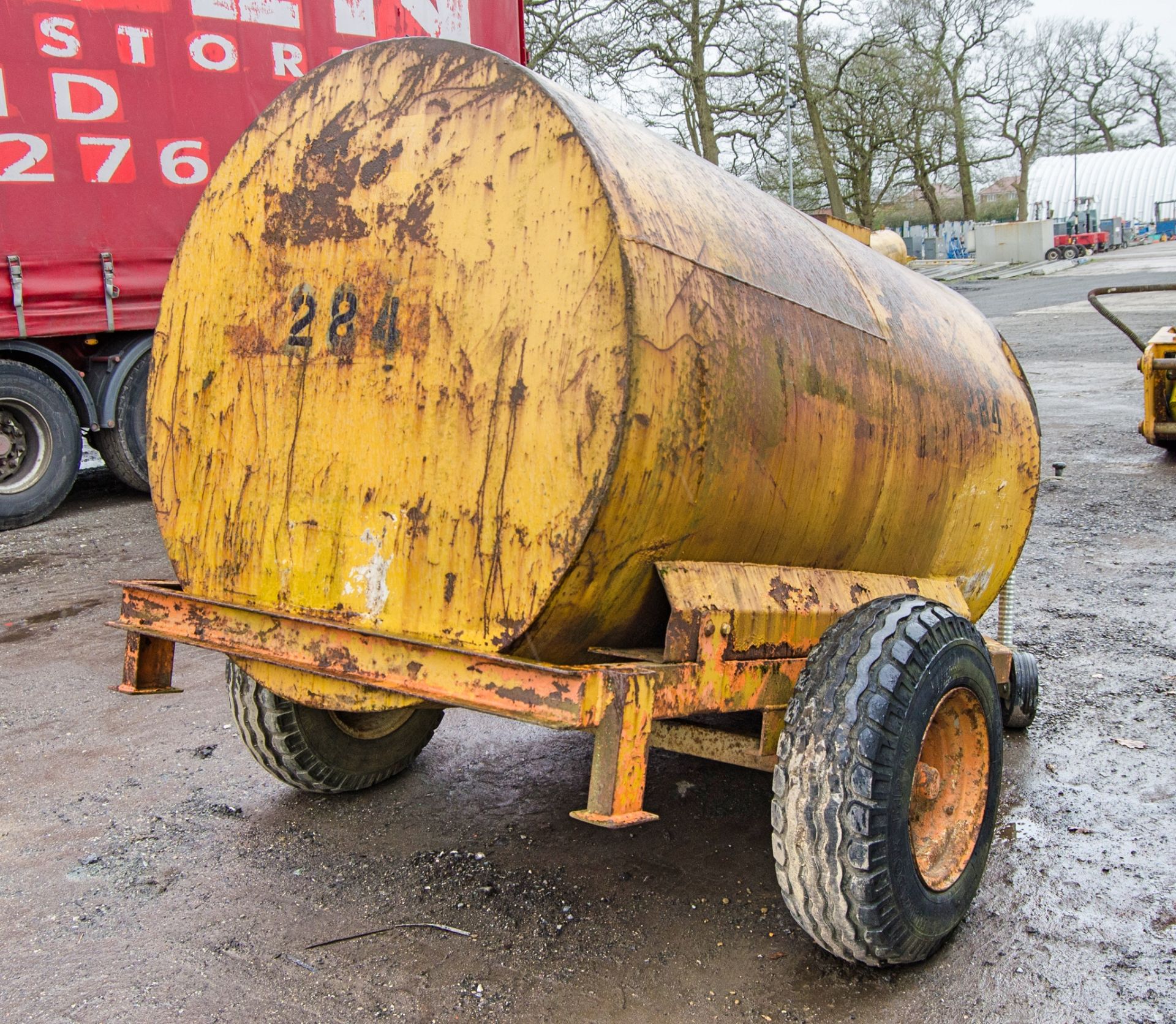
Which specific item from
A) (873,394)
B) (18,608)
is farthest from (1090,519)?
(18,608)

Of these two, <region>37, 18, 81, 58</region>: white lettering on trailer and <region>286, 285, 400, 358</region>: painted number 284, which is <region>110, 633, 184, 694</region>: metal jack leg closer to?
<region>286, 285, 400, 358</region>: painted number 284

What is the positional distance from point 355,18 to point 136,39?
1.89 metres

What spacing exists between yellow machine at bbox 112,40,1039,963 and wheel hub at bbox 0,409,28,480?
19.3 feet

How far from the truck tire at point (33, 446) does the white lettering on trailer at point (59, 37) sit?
2.25m

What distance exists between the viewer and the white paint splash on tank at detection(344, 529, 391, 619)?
2777 mm

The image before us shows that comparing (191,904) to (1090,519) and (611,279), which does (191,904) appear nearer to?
(611,279)

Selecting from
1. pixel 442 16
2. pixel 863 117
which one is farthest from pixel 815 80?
pixel 442 16

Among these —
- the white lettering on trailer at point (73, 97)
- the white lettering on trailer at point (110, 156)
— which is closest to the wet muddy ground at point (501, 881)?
the white lettering on trailer at point (110, 156)

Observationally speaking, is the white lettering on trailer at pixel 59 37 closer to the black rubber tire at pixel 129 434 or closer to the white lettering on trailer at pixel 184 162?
the white lettering on trailer at pixel 184 162

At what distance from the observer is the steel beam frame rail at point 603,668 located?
7.91 feet

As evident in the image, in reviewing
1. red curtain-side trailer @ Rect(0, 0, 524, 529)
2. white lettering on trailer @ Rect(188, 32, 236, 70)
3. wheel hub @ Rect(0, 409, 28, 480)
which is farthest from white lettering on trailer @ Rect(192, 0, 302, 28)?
wheel hub @ Rect(0, 409, 28, 480)

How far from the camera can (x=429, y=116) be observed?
2742 mm

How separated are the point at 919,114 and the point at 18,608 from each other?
1482 inches

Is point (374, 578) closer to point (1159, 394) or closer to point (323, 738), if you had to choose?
point (323, 738)
